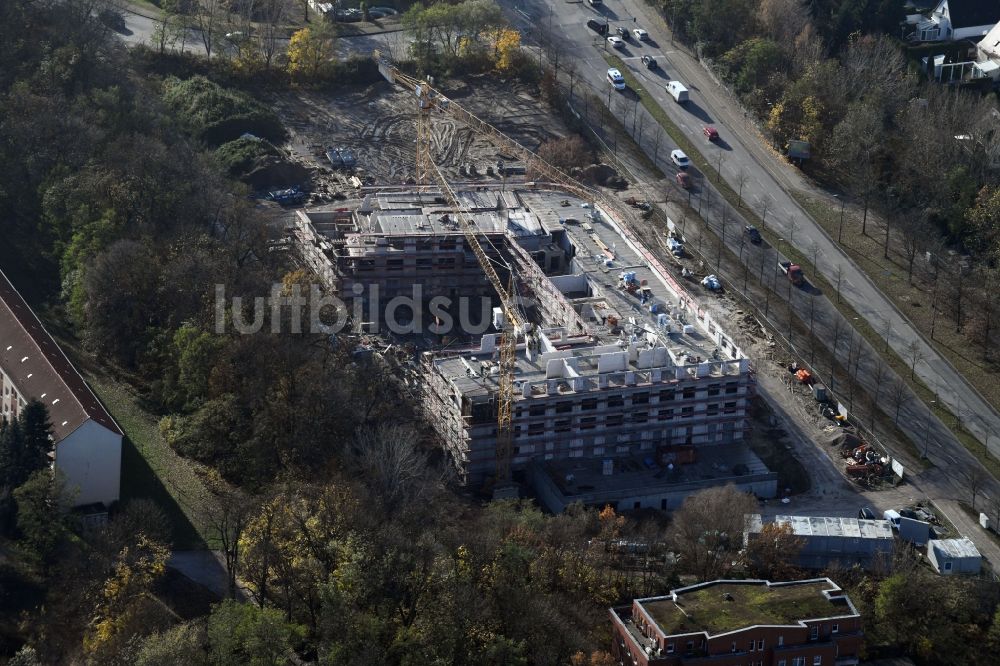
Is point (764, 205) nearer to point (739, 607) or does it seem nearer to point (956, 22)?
point (956, 22)

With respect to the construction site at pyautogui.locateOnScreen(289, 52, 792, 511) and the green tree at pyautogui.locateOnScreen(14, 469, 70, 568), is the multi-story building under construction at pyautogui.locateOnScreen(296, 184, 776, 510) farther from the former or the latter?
the green tree at pyautogui.locateOnScreen(14, 469, 70, 568)

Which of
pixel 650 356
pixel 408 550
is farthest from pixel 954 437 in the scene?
pixel 408 550

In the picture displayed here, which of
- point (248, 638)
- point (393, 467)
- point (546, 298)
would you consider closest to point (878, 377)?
point (546, 298)

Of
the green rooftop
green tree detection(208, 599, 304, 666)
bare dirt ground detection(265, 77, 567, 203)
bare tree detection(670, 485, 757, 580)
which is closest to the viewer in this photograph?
green tree detection(208, 599, 304, 666)

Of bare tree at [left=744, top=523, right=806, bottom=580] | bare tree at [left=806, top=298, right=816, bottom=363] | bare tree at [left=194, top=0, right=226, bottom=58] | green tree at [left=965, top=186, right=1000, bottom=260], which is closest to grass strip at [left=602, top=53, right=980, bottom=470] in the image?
bare tree at [left=806, top=298, right=816, bottom=363]

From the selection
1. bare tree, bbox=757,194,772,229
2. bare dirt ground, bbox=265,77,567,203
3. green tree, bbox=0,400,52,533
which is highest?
green tree, bbox=0,400,52,533

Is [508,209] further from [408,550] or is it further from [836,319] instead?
[408,550]
